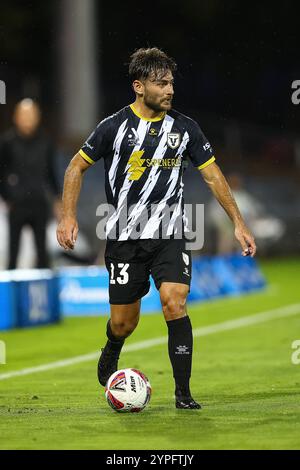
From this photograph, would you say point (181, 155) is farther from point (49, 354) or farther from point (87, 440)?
point (49, 354)

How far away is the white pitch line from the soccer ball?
231 centimetres

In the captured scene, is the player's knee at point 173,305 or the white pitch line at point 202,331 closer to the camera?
the player's knee at point 173,305

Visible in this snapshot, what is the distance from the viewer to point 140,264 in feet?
30.6

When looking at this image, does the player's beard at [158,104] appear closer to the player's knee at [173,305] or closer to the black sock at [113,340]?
the player's knee at [173,305]

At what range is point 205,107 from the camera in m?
42.3

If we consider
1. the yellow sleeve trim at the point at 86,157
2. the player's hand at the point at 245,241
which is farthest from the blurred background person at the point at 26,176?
the player's hand at the point at 245,241

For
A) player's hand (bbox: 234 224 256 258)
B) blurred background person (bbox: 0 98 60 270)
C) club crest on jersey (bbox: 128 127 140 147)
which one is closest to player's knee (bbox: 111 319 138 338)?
player's hand (bbox: 234 224 256 258)

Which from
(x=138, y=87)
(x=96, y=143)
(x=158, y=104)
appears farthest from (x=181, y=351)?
(x=138, y=87)

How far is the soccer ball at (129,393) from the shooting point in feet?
29.1

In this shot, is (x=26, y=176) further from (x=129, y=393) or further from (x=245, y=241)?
(x=129, y=393)

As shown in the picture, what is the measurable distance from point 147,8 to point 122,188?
2982 cm

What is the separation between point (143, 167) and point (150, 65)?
699 mm

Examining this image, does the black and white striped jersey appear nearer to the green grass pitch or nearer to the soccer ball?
the soccer ball

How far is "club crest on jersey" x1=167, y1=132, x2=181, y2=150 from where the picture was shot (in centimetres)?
923
